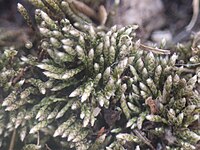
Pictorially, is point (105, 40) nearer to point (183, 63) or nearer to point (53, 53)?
point (53, 53)

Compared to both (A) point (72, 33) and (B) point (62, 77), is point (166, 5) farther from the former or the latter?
(B) point (62, 77)

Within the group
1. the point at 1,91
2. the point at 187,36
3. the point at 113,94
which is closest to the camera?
the point at 113,94

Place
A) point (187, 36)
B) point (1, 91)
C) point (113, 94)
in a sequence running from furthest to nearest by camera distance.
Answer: point (187, 36), point (1, 91), point (113, 94)

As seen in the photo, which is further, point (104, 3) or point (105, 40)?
point (104, 3)

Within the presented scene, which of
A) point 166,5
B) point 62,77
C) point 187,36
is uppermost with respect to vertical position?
point 166,5

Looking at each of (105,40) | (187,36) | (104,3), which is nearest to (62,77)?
(105,40)

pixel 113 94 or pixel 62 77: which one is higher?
pixel 62 77

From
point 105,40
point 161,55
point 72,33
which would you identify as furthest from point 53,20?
point 161,55
